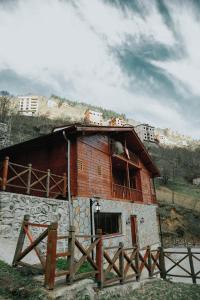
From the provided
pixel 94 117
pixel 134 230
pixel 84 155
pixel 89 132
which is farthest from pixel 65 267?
pixel 94 117

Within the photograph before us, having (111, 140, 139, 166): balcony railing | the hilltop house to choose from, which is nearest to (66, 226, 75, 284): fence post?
the hilltop house

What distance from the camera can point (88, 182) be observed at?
12836mm

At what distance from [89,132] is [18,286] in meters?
9.15

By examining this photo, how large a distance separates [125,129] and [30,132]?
135ft

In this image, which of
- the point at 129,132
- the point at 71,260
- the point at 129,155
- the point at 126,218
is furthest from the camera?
the point at 129,155

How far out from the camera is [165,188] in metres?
41.0

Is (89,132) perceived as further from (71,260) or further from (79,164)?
(71,260)

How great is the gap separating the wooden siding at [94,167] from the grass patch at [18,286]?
5813mm

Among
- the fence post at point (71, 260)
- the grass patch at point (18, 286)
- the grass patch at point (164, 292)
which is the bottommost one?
the grass patch at point (164, 292)

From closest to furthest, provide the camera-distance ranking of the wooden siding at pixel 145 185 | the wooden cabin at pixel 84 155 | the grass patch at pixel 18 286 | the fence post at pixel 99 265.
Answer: the grass patch at pixel 18 286 < the fence post at pixel 99 265 < the wooden cabin at pixel 84 155 < the wooden siding at pixel 145 185

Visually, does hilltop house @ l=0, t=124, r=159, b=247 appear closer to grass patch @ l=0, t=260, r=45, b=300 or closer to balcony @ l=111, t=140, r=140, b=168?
balcony @ l=111, t=140, r=140, b=168

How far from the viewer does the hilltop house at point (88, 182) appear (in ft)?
37.4

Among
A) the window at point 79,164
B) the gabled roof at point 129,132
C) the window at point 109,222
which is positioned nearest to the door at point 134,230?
the window at point 109,222

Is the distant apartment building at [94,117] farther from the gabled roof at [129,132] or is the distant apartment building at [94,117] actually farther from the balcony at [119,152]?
the balcony at [119,152]
